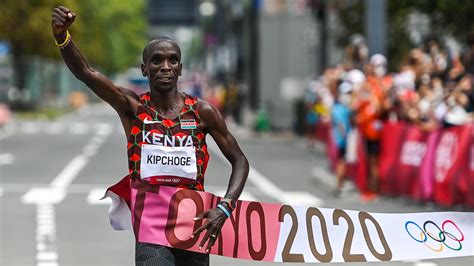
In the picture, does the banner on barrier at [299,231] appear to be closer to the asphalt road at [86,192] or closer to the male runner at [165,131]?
the male runner at [165,131]

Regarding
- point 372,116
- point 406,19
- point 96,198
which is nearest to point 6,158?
point 96,198

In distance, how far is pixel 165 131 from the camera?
5762 millimetres

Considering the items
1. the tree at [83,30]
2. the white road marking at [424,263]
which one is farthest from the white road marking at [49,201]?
the tree at [83,30]

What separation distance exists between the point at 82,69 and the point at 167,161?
0.60 meters

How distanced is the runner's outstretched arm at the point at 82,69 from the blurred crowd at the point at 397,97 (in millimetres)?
9417

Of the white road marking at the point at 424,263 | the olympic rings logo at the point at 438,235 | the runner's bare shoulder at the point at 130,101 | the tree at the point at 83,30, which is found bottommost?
the tree at the point at 83,30

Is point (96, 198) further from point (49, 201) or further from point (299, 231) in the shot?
point (299, 231)

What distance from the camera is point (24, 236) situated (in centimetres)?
1227

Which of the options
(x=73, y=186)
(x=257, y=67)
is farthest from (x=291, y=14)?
(x=73, y=186)

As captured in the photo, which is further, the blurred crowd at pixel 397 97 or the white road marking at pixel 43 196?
the white road marking at pixel 43 196

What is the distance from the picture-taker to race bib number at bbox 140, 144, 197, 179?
5746 millimetres

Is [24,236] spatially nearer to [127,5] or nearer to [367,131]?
[367,131]

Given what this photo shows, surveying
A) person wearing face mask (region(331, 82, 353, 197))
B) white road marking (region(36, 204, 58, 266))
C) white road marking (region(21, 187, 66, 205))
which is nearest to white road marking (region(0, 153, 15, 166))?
white road marking (region(21, 187, 66, 205))

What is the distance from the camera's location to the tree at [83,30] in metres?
67.4
